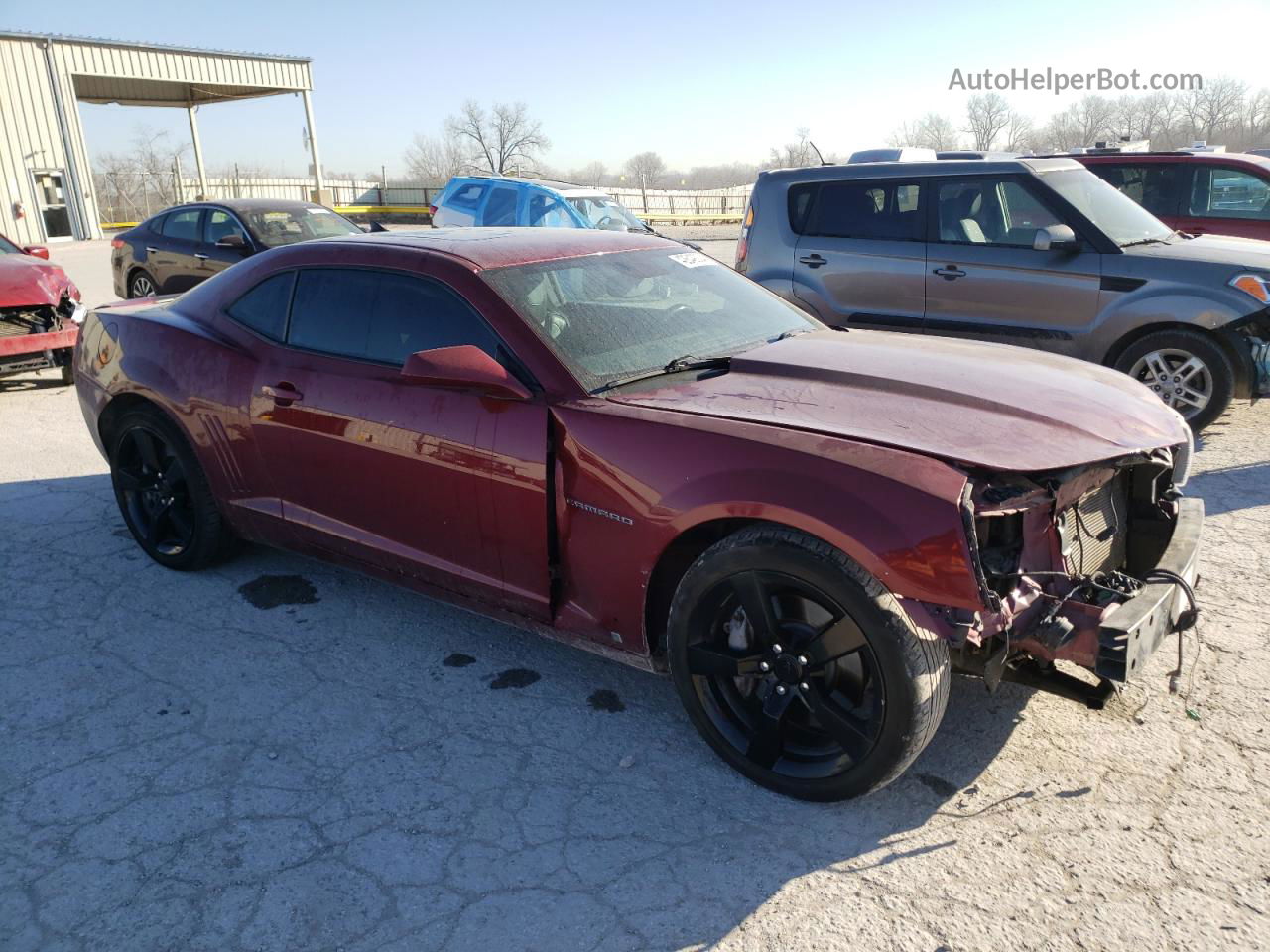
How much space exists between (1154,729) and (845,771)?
1193 millimetres

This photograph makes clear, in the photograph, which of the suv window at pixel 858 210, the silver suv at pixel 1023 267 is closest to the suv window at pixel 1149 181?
the silver suv at pixel 1023 267

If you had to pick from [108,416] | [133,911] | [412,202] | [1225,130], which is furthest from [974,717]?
[1225,130]

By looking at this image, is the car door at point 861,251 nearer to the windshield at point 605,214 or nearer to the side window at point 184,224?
the windshield at point 605,214

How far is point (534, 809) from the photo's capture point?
285 cm

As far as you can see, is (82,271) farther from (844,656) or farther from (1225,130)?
(1225,130)

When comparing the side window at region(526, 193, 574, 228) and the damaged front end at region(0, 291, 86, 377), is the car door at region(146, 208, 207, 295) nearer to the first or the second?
the damaged front end at region(0, 291, 86, 377)

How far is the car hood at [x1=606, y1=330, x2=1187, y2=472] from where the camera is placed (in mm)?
2742

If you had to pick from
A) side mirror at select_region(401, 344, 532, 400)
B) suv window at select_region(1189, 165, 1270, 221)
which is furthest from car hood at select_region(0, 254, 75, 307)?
suv window at select_region(1189, 165, 1270, 221)

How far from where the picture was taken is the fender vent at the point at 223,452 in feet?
13.6

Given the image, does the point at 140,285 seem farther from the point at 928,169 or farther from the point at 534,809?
the point at 534,809

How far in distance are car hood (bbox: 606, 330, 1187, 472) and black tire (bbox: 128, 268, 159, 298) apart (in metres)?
10.6

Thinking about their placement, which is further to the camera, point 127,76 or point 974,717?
point 127,76

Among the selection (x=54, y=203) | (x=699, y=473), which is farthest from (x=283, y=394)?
(x=54, y=203)

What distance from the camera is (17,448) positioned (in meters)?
6.84
